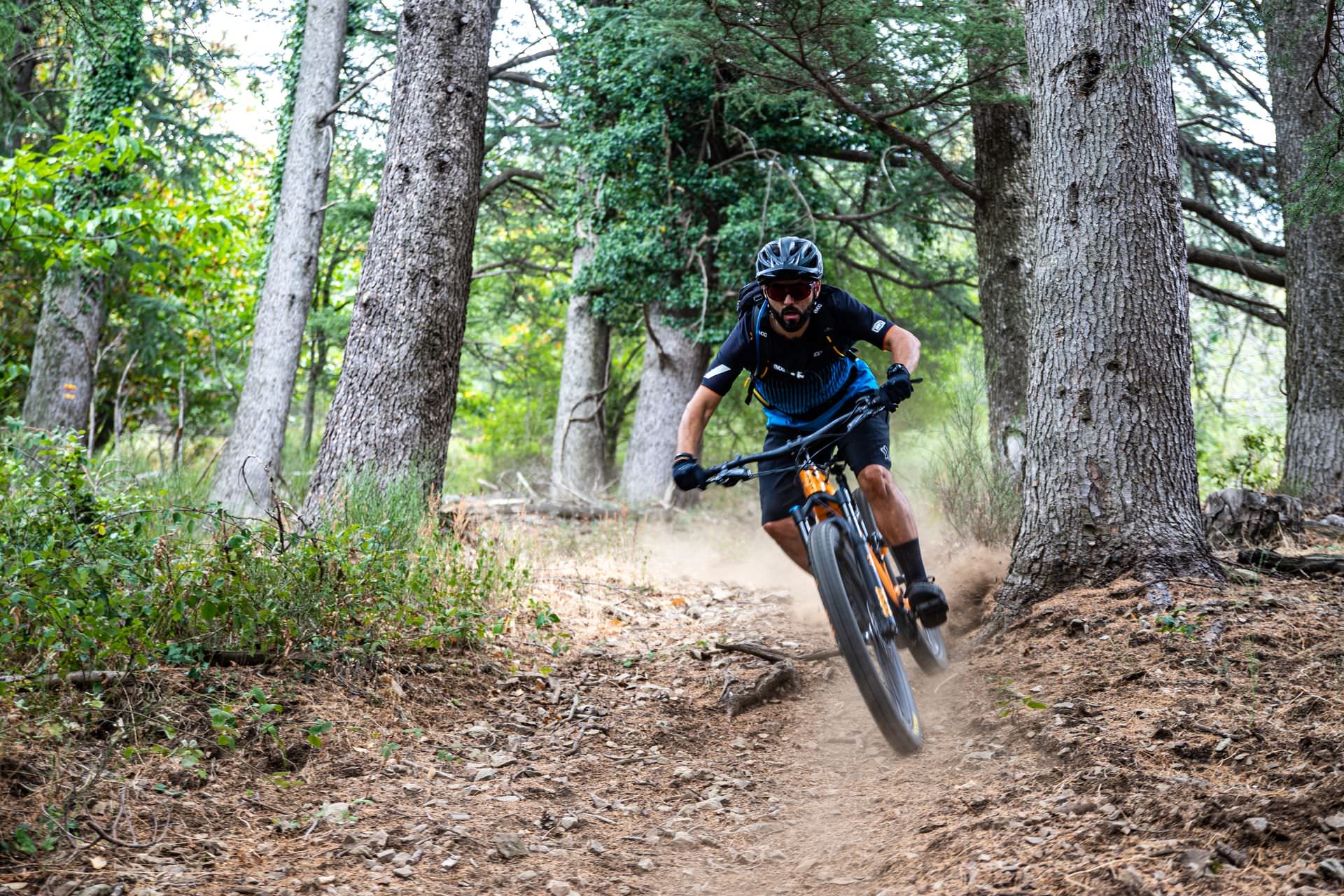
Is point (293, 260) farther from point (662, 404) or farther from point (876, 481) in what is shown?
point (876, 481)

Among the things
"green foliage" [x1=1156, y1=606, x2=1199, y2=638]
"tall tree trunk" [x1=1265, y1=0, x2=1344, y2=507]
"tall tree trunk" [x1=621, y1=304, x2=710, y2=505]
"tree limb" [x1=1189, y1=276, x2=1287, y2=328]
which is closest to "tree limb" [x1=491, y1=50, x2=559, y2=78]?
"tall tree trunk" [x1=621, y1=304, x2=710, y2=505]

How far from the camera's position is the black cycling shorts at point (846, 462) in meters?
5.24

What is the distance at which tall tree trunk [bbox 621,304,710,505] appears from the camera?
15.2 m

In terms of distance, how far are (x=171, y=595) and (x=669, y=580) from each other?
18.0 ft

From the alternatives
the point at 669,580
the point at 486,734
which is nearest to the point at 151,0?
the point at 669,580

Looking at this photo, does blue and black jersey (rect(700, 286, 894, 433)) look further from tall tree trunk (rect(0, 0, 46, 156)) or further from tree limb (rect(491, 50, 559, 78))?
tree limb (rect(491, 50, 559, 78))

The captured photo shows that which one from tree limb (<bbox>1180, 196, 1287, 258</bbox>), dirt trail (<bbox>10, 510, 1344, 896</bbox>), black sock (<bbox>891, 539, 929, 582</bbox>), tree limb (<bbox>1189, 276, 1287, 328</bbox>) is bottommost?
dirt trail (<bbox>10, 510, 1344, 896</bbox>)

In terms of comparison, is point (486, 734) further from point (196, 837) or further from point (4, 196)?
point (4, 196)

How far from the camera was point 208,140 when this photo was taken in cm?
1572

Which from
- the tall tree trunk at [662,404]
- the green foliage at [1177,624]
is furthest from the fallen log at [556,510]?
the green foliage at [1177,624]

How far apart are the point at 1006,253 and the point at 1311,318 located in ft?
9.64

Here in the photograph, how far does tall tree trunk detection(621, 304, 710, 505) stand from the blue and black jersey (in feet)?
31.3

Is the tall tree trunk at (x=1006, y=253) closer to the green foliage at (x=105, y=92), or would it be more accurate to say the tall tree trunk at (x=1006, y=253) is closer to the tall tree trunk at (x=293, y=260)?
the tall tree trunk at (x=293, y=260)

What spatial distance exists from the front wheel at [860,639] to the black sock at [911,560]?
74cm
